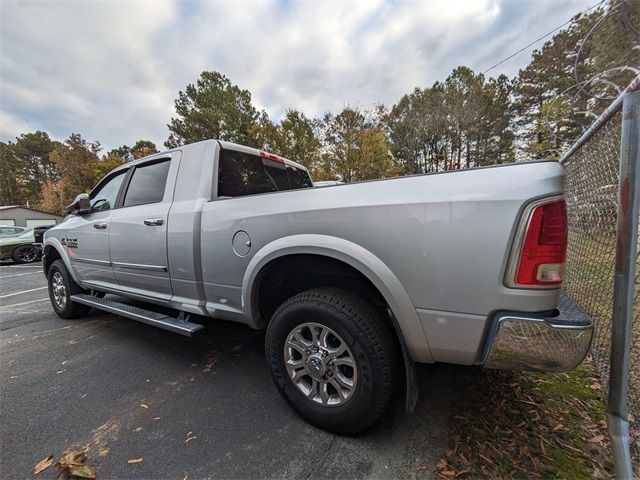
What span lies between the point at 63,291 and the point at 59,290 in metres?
0.18

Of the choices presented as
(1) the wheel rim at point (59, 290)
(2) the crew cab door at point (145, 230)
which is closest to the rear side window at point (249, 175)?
(2) the crew cab door at point (145, 230)

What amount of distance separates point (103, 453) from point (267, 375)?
115cm

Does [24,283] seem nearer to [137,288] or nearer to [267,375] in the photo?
[137,288]

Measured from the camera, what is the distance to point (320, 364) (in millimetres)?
1708

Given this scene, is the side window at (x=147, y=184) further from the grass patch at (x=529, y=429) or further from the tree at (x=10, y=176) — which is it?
the tree at (x=10, y=176)

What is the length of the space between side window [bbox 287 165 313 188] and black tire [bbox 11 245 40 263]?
14888mm

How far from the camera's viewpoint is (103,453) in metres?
1.66

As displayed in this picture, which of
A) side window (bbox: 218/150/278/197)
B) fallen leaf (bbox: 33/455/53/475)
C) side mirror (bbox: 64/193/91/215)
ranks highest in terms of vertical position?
side window (bbox: 218/150/278/197)

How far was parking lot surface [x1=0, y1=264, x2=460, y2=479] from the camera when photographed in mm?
1553

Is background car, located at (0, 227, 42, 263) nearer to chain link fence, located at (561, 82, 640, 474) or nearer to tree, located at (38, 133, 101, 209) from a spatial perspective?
chain link fence, located at (561, 82, 640, 474)

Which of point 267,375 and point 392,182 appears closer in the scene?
point 392,182

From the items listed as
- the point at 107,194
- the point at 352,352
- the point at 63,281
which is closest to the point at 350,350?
the point at 352,352

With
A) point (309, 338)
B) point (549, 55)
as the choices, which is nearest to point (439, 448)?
point (309, 338)

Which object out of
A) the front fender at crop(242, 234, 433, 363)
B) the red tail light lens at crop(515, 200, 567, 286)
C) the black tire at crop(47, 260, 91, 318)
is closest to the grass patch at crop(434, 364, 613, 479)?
the front fender at crop(242, 234, 433, 363)
